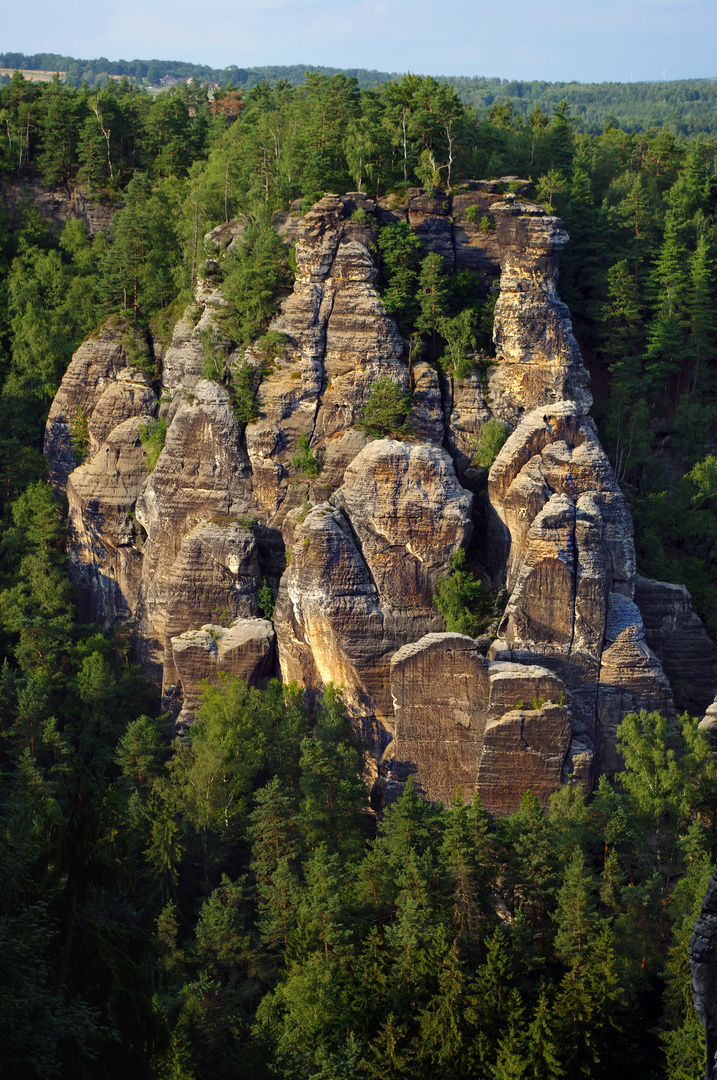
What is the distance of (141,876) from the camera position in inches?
1276

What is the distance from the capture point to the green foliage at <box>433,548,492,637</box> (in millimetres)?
35688

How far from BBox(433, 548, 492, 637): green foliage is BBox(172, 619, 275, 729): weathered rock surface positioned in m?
7.07

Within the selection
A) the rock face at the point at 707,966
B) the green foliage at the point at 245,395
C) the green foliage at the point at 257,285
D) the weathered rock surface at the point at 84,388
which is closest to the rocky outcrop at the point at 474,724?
the green foliage at the point at 245,395

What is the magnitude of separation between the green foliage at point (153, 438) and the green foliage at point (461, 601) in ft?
44.8

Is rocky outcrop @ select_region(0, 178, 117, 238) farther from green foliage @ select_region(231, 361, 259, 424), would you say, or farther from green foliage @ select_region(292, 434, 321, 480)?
green foliage @ select_region(292, 434, 321, 480)

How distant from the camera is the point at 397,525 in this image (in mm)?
36094

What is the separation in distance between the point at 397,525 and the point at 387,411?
179 inches

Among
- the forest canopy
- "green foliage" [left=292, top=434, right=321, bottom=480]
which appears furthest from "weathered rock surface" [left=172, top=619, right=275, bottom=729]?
"green foliage" [left=292, top=434, right=321, bottom=480]

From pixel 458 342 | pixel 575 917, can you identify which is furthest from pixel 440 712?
pixel 458 342

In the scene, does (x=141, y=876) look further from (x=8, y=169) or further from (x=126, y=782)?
(x=8, y=169)

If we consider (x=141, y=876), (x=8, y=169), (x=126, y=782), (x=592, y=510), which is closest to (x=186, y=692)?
(x=126, y=782)

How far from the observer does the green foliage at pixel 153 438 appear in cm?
4225

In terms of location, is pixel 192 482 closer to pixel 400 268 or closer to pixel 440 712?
pixel 400 268

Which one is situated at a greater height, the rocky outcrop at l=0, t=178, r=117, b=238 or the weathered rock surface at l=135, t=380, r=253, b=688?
the rocky outcrop at l=0, t=178, r=117, b=238
